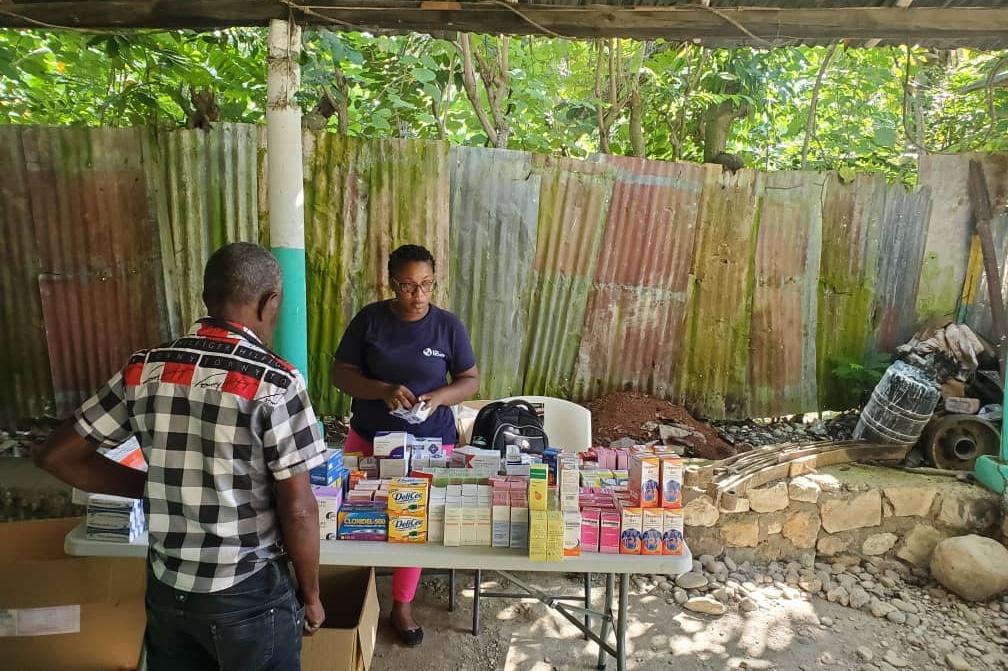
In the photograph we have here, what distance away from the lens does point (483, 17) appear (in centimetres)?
376

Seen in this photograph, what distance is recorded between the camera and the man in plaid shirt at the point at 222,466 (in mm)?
1655

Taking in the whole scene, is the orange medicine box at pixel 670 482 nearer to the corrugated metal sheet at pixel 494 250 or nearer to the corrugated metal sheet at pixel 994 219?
the corrugated metal sheet at pixel 494 250

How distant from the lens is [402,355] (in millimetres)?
3246

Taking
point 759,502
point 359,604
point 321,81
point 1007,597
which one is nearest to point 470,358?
→ point 359,604

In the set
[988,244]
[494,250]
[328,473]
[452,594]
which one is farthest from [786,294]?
[328,473]

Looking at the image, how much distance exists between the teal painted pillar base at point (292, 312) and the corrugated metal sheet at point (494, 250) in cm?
144

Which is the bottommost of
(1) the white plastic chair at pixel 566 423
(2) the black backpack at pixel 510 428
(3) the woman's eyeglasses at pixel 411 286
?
(1) the white plastic chair at pixel 566 423

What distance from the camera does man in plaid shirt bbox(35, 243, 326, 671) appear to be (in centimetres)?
166

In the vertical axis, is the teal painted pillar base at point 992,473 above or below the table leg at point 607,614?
above

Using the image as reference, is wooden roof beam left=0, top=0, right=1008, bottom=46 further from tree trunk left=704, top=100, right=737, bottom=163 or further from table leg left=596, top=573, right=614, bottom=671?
tree trunk left=704, top=100, right=737, bottom=163

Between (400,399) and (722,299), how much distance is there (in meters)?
3.41

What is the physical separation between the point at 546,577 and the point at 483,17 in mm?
3306

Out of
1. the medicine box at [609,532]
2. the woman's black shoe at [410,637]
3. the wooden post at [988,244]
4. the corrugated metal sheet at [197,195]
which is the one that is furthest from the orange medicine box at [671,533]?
the wooden post at [988,244]

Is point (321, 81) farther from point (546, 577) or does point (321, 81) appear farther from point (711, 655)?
point (711, 655)
